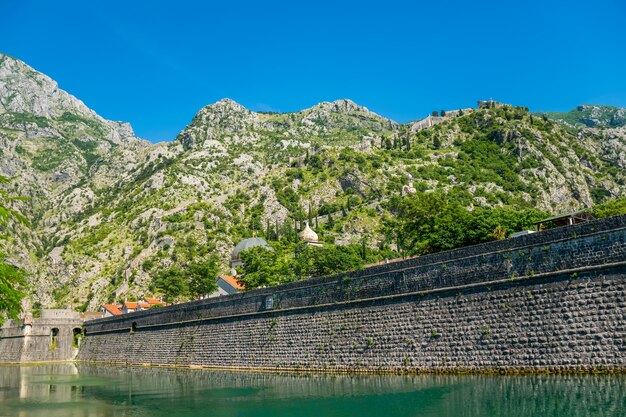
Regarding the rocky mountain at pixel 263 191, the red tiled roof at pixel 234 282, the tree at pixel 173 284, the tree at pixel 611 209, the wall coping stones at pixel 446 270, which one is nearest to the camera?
the wall coping stones at pixel 446 270

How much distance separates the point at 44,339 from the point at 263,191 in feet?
233

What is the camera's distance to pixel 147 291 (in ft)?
338

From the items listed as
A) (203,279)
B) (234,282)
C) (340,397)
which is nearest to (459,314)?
(340,397)

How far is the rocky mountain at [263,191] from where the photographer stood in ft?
368

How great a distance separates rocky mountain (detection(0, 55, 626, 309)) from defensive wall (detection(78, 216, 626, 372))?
66708mm

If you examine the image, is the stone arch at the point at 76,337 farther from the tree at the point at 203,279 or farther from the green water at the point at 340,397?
the green water at the point at 340,397

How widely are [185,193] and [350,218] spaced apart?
4384 centimetres

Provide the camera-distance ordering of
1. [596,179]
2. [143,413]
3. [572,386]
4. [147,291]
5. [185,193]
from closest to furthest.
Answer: [572,386]
[143,413]
[147,291]
[596,179]
[185,193]

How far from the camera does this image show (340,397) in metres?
20.4

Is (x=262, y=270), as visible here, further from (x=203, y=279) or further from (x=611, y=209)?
(x=611, y=209)

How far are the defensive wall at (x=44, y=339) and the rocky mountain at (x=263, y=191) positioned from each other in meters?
32.0

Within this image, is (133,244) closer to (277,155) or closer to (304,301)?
(277,155)

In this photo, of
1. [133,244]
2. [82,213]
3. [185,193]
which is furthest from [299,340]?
[82,213]

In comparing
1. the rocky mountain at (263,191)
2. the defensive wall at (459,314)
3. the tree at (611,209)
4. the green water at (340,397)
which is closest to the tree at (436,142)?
the rocky mountain at (263,191)
